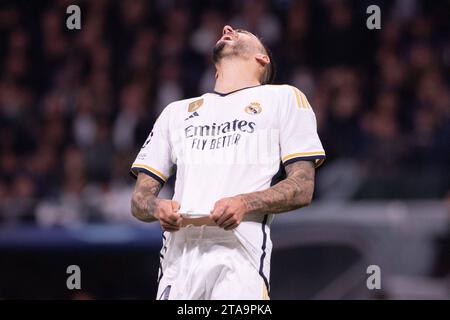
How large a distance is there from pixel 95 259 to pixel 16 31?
17.3 ft

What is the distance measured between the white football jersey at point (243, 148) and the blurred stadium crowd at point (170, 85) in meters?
4.54

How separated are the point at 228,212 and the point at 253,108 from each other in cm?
61

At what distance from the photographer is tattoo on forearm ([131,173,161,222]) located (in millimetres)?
4379

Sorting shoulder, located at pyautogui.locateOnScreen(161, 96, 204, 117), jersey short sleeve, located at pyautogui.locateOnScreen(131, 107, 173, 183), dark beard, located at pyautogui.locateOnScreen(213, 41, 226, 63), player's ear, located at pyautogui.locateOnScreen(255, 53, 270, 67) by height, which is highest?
dark beard, located at pyautogui.locateOnScreen(213, 41, 226, 63)

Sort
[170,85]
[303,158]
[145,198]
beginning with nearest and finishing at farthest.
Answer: [303,158] → [145,198] → [170,85]

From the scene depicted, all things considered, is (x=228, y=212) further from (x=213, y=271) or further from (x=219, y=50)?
(x=219, y=50)

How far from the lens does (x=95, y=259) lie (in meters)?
8.12

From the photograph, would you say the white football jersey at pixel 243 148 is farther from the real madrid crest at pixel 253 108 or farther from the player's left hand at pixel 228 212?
the player's left hand at pixel 228 212

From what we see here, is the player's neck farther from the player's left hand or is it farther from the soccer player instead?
the player's left hand

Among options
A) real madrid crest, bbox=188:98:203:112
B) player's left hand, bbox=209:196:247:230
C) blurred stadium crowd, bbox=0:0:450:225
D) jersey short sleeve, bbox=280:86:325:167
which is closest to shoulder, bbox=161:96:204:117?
real madrid crest, bbox=188:98:203:112

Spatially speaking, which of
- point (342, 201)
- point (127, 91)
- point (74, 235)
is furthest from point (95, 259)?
point (127, 91)

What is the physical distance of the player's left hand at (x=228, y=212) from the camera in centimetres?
406

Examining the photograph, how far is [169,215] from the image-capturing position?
417 centimetres

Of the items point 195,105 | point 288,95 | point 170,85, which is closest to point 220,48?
point 195,105
